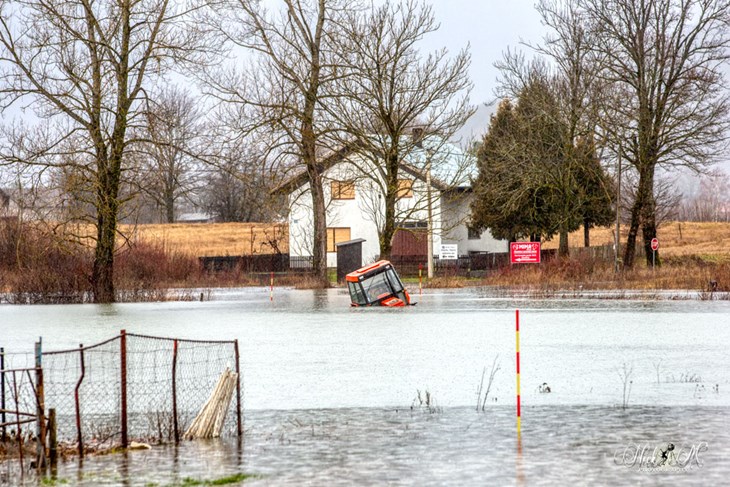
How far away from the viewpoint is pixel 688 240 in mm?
87250

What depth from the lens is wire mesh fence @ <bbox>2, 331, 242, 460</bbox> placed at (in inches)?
536

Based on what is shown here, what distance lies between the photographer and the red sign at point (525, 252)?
56.2 m

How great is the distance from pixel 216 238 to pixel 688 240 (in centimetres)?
3672

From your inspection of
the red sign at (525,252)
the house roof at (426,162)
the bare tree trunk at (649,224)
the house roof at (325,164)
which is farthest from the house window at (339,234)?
the bare tree trunk at (649,224)

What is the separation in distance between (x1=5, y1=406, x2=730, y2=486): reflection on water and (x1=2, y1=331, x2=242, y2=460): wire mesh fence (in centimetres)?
72

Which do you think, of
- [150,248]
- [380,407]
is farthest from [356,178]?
[380,407]

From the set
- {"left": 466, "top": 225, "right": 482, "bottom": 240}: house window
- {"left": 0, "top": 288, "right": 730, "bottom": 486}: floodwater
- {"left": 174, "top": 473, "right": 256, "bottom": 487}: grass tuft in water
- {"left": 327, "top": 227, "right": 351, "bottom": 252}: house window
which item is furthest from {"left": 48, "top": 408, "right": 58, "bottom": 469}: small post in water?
{"left": 466, "top": 225, "right": 482, "bottom": 240}: house window

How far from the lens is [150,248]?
55594 mm

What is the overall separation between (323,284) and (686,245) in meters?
39.3

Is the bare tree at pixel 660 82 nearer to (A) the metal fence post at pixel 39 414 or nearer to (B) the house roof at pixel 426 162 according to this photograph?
(B) the house roof at pixel 426 162

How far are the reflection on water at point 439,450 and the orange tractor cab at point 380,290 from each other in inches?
918

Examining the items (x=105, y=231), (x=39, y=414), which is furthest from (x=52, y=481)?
(x=105, y=231)

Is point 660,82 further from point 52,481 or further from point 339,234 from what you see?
point 52,481

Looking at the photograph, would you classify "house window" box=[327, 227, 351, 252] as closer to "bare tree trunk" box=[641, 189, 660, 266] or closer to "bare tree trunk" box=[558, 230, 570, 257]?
"bare tree trunk" box=[558, 230, 570, 257]
